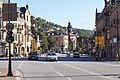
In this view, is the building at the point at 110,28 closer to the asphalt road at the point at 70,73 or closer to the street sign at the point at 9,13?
the asphalt road at the point at 70,73

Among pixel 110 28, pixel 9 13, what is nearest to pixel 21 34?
pixel 110 28

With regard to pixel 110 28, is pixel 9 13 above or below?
below

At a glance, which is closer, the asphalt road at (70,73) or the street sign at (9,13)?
the street sign at (9,13)

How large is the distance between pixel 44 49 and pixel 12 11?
149900mm

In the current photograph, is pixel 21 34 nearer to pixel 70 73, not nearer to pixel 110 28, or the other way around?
pixel 110 28

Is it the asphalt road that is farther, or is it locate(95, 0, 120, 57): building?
locate(95, 0, 120, 57): building

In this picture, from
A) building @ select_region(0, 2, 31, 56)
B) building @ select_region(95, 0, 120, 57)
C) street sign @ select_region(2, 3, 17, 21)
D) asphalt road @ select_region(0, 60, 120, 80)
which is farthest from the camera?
building @ select_region(0, 2, 31, 56)

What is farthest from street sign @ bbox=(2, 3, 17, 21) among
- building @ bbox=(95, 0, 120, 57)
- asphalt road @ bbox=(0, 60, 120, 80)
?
building @ bbox=(95, 0, 120, 57)

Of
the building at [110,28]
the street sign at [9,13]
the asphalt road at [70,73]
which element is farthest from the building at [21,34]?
the street sign at [9,13]

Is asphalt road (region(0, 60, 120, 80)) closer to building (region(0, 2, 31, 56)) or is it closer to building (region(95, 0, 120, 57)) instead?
building (region(95, 0, 120, 57))

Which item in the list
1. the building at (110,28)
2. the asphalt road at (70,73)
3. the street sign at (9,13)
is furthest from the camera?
the building at (110,28)

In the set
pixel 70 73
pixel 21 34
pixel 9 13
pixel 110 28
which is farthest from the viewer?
pixel 21 34

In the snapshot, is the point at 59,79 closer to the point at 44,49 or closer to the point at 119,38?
the point at 119,38

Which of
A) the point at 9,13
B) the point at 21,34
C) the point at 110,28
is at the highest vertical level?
the point at 110,28
